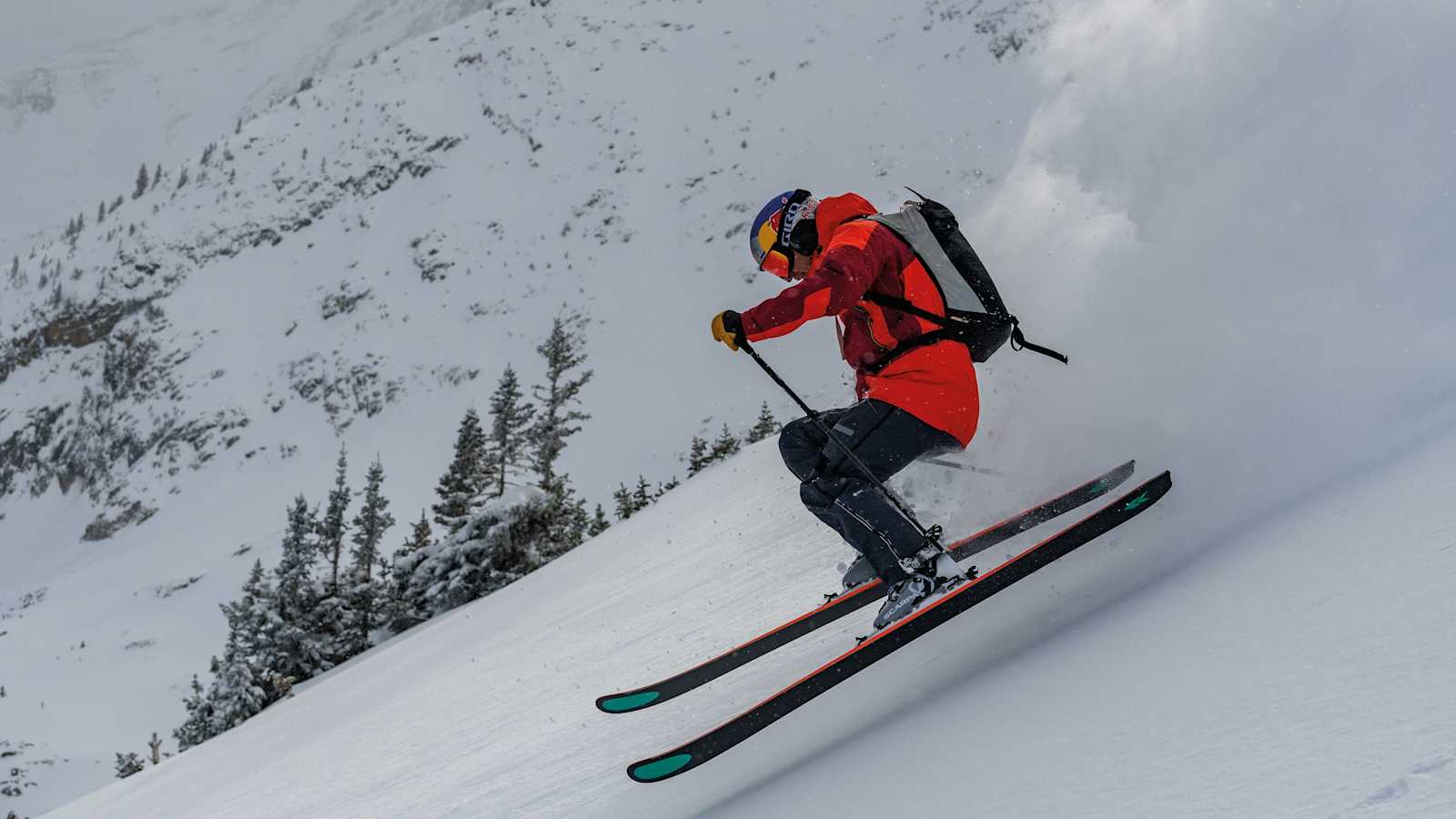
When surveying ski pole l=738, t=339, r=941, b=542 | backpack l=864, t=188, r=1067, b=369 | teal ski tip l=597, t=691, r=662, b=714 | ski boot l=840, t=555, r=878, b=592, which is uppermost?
→ backpack l=864, t=188, r=1067, b=369

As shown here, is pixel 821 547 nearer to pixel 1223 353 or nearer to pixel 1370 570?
pixel 1223 353

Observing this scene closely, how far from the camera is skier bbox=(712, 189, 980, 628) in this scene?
3814mm

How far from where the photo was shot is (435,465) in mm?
53719

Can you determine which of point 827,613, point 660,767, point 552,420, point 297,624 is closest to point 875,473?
point 827,613

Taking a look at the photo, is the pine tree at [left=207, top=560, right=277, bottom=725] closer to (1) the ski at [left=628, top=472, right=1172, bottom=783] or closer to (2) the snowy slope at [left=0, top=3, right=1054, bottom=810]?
(2) the snowy slope at [left=0, top=3, right=1054, bottom=810]

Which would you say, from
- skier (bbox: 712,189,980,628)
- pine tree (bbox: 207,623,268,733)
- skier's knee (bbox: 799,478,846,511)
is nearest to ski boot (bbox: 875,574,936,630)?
skier (bbox: 712,189,980,628)

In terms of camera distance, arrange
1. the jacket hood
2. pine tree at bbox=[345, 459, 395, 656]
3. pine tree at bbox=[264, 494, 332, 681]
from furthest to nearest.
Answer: pine tree at bbox=[345, 459, 395, 656] < pine tree at bbox=[264, 494, 332, 681] < the jacket hood

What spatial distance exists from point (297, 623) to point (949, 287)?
97.8ft

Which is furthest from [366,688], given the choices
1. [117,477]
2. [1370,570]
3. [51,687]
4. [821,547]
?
[117,477]

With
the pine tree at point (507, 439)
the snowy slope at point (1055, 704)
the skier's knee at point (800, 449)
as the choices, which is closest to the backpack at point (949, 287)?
the skier's knee at point (800, 449)

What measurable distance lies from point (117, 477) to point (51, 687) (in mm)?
32061

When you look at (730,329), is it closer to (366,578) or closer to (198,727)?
(198,727)

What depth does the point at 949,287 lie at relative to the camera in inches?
163

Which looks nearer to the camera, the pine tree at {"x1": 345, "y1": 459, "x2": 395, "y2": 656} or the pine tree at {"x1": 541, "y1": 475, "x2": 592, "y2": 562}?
the pine tree at {"x1": 541, "y1": 475, "x2": 592, "y2": 562}
